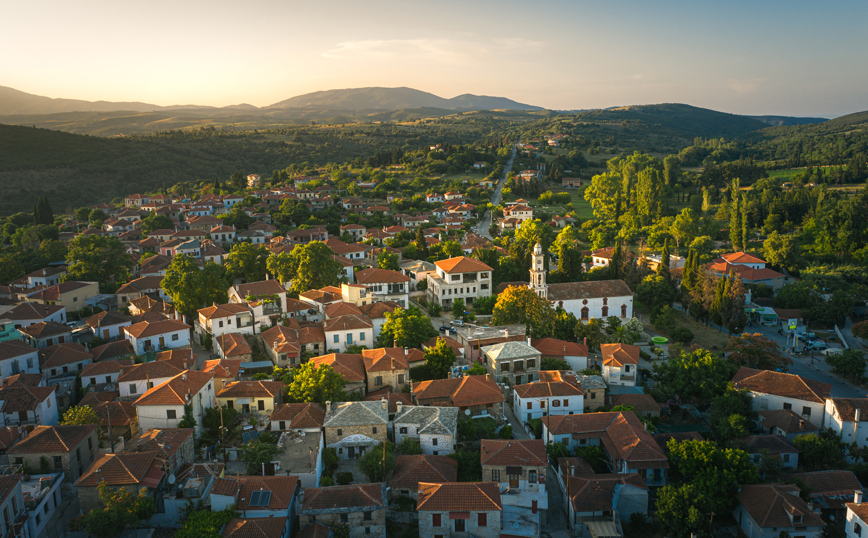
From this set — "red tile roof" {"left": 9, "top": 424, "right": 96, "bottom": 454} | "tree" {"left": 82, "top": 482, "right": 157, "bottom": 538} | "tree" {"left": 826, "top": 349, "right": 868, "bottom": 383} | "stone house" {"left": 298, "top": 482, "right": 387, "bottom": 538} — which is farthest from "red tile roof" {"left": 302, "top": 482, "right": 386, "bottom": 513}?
"tree" {"left": 826, "top": 349, "right": 868, "bottom": 383}

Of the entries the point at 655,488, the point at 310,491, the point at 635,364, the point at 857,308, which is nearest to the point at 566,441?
the point at 655,488

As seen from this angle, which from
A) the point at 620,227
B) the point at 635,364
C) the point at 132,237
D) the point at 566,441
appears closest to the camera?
the point at 566,441

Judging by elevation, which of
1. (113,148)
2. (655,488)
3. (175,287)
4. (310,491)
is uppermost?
(113,148)

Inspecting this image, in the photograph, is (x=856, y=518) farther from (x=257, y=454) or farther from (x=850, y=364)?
(x=257, y=454)

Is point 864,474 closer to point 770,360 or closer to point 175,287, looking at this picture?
point 770,360

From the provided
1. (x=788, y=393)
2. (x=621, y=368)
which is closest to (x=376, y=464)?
(x=621, y=368)

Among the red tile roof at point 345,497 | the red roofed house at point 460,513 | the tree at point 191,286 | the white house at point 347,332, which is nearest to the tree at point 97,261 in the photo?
the tree at point 191,286
